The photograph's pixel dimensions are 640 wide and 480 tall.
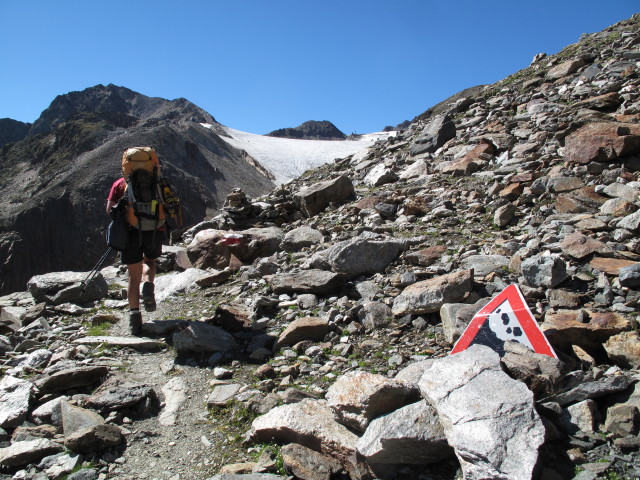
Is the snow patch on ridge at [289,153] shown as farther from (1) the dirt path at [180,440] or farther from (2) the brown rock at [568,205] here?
(1) the dirt path at [180,440]

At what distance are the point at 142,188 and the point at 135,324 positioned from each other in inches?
63.0

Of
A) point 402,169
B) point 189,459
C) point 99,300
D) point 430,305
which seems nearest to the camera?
point 189,459

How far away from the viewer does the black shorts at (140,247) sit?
201 inches

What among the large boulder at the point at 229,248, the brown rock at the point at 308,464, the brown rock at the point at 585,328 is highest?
the large boulder at the point at 229,248

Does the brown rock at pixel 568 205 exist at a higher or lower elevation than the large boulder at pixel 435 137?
lower

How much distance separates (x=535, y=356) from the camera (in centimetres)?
290

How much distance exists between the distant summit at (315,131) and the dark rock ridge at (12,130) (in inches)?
2271

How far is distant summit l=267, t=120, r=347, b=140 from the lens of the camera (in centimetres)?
10725

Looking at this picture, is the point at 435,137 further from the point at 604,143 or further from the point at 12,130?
the point at 12,130

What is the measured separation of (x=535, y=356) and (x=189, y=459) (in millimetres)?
2377

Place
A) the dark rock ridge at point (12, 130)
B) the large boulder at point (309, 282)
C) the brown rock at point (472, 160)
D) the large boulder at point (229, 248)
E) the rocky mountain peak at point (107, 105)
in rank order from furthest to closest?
the rocky mountain peak at point (107, 105) < the dark rock ridge at point (12, 130) < the brown rock at point (472, 160) < the large boulder at point (229, 248) < the large boulder at point (309, 282)

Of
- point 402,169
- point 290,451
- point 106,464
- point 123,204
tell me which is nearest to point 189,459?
point 106,464

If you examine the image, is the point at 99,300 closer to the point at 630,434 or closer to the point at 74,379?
the point at 74,379

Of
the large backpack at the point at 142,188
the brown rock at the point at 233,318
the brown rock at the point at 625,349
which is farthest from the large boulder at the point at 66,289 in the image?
the brown rock at the point at 625,349
